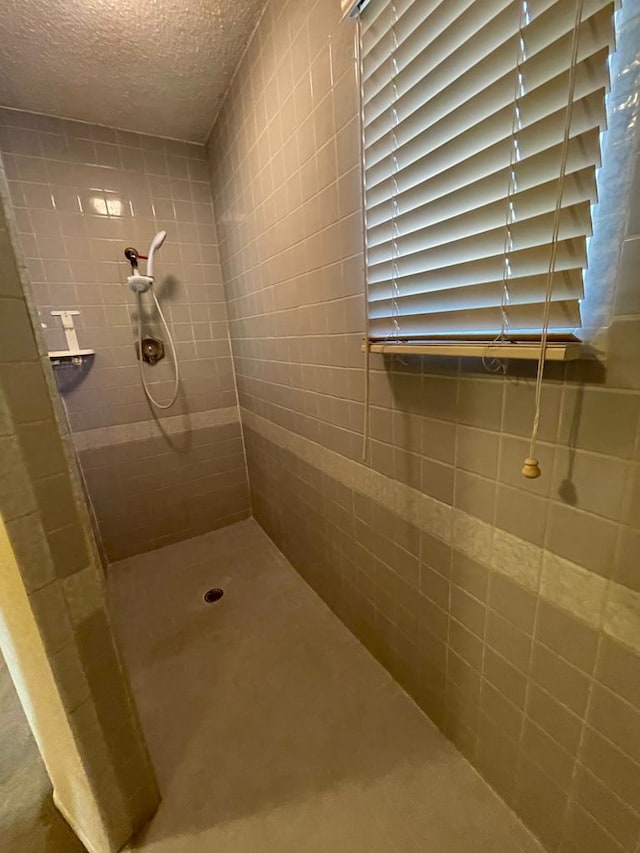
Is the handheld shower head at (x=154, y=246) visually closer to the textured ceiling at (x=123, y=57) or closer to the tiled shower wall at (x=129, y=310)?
the tiled shower wall at (x=129, y=310)

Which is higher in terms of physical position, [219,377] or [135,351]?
[135,351]

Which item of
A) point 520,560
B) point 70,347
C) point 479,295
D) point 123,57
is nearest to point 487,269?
Result: point 479,295

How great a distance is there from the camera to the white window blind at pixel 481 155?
54 centimetres

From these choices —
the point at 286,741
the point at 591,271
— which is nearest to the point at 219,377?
the point at 286,741

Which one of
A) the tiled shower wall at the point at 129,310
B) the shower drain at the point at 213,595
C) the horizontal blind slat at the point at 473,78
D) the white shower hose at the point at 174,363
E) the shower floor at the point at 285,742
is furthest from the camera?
the white shower hose at the point at 174,363

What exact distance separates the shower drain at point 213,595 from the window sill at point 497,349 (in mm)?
1649

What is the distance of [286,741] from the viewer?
3.82 ft

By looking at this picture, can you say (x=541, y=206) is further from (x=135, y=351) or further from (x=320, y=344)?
(x=135, y=351)

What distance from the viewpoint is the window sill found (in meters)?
0.57

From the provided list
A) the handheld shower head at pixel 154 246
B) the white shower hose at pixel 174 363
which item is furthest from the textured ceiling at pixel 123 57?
the white shower hose at pixel 174 363

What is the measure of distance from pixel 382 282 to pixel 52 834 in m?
1.82

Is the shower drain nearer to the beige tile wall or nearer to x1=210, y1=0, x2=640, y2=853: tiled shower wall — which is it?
x1=210, y1=0, x2=640, y2=853: tiled shower wall

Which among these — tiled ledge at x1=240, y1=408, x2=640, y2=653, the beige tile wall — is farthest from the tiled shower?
the beige tile wall

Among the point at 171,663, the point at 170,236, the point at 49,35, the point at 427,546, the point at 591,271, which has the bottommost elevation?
the point at 171,663
